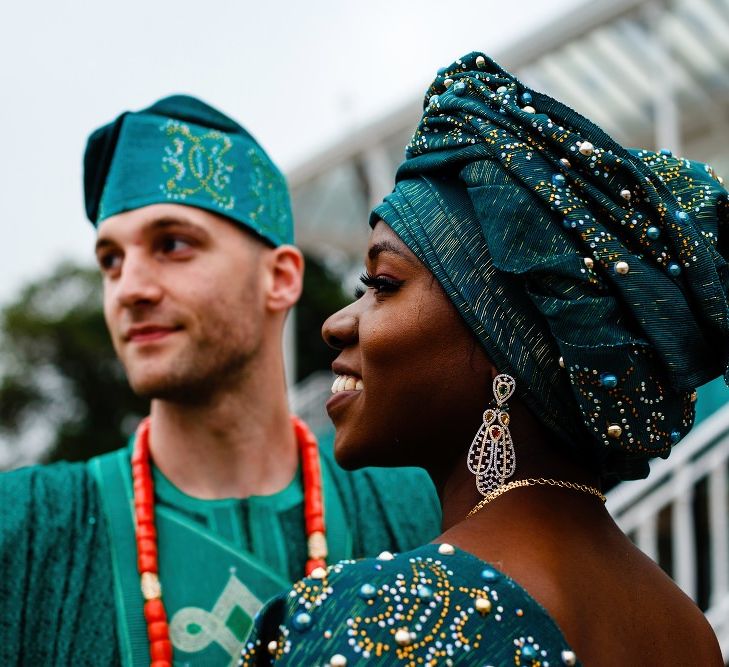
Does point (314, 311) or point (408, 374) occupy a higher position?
point (314, 311)

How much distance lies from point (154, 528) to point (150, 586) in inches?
7.2

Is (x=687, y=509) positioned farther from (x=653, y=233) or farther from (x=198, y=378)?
(x=653, y=233)

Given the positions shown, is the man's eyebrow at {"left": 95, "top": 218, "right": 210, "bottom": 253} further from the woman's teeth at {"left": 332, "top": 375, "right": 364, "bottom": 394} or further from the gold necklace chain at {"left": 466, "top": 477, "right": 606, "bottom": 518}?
the gold necklace chain at {"left": 466, "top": 477, "right": 606, "bottom": 518}

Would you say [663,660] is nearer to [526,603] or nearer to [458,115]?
[526,603]

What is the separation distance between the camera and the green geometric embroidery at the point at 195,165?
3.09 meters

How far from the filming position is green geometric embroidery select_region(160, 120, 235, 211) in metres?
3.09

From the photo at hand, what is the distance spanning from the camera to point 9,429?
2584 cm

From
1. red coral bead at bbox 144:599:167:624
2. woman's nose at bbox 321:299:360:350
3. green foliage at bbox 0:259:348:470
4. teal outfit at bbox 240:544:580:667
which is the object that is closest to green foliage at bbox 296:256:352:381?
green foliage at bbox 0:259:348:470

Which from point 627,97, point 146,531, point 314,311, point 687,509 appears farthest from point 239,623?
point 314,311

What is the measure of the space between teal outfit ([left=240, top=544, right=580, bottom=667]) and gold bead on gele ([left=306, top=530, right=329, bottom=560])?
1.29m

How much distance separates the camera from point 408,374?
180cm

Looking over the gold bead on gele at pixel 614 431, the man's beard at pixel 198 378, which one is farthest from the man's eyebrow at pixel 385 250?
the man's beard at pixel 198 378

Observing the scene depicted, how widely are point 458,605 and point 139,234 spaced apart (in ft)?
5.90

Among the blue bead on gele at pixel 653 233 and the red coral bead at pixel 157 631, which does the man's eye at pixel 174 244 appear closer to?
the red coral bead at pixel 157 631
